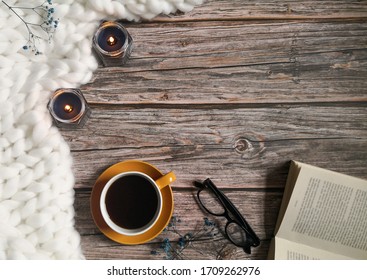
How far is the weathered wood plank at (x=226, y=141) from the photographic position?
0.94m

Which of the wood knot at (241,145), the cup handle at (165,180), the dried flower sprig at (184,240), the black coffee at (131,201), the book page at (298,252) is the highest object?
the wood knot at (241,145)

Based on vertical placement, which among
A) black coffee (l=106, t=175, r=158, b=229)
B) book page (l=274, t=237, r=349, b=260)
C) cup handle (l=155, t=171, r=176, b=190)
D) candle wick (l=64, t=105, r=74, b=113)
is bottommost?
book page (l=274, t=237, r=349, b=260)

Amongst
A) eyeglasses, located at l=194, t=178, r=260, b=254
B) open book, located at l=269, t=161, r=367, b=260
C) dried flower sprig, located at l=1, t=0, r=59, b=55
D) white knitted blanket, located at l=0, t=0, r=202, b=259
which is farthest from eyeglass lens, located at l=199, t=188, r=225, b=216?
dried flower sprig, located at l=1, t=0, r=59, b=55

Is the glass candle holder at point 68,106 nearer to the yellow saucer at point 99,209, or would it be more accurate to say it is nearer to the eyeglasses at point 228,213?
the yellow saucer at point 99,209

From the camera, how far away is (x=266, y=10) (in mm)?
978

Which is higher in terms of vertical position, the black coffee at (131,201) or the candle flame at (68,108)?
the candle flame at (68,108)

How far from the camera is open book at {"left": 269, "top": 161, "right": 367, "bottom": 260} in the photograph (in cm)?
92

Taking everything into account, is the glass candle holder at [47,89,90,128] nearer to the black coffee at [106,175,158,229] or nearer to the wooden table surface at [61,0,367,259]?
the wooden table surface at [61,0,367,259]

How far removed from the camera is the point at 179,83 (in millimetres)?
959

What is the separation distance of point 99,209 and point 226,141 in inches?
10.0

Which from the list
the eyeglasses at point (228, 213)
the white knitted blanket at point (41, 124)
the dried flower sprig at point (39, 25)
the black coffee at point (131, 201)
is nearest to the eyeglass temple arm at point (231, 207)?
the eyeglasses at point (228, 213)

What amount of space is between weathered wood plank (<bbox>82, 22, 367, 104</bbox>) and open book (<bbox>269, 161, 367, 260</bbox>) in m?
0.15

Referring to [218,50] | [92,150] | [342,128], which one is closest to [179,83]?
[218,50]
